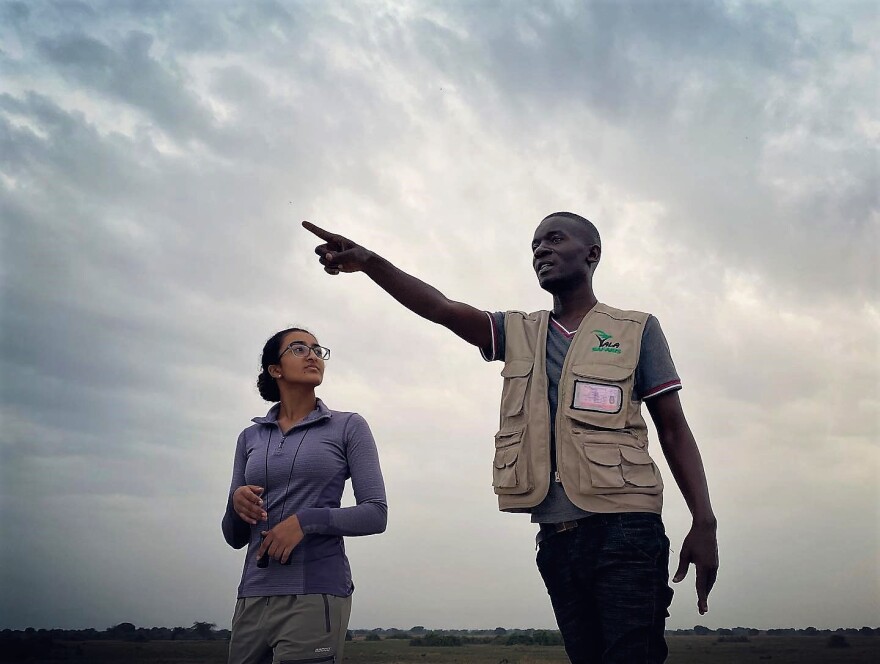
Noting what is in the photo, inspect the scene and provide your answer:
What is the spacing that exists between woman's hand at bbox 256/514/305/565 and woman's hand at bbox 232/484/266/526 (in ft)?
0.62

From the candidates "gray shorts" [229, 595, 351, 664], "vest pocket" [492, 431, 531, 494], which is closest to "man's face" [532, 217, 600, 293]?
"vest pocket" [492, 431, 531, 494]

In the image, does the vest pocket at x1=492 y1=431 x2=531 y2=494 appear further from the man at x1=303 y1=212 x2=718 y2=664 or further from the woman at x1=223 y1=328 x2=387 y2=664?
the woman at x1=223 y1=328 x2=387 y2=664

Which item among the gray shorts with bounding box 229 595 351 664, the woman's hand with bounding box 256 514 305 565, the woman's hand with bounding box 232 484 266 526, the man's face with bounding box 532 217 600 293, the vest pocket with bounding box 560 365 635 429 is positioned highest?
the man's face with bounding box 532 217 600 293

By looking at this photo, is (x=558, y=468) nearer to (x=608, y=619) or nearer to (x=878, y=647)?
(x=608, y=619)

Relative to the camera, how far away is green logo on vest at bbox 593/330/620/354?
14.7 ft

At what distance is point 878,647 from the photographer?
7262 centimetres

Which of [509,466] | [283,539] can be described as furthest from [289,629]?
[509,466]

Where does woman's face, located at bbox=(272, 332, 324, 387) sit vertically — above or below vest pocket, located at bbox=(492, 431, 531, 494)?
above

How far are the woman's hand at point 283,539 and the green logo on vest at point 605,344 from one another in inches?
74.3

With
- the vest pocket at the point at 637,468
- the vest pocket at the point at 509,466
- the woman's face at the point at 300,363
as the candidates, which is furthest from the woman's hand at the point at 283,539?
the vest pocket at the point at 637,468

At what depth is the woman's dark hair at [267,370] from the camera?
16.7ft

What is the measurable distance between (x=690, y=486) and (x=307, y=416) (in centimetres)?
219

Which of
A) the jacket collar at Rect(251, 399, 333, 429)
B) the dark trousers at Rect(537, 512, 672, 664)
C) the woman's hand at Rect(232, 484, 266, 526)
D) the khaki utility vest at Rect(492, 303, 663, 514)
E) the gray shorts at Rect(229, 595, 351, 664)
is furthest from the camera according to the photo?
the jacket collar at Rect(251, 399, 333, 429)

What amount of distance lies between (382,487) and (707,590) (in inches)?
70.7
